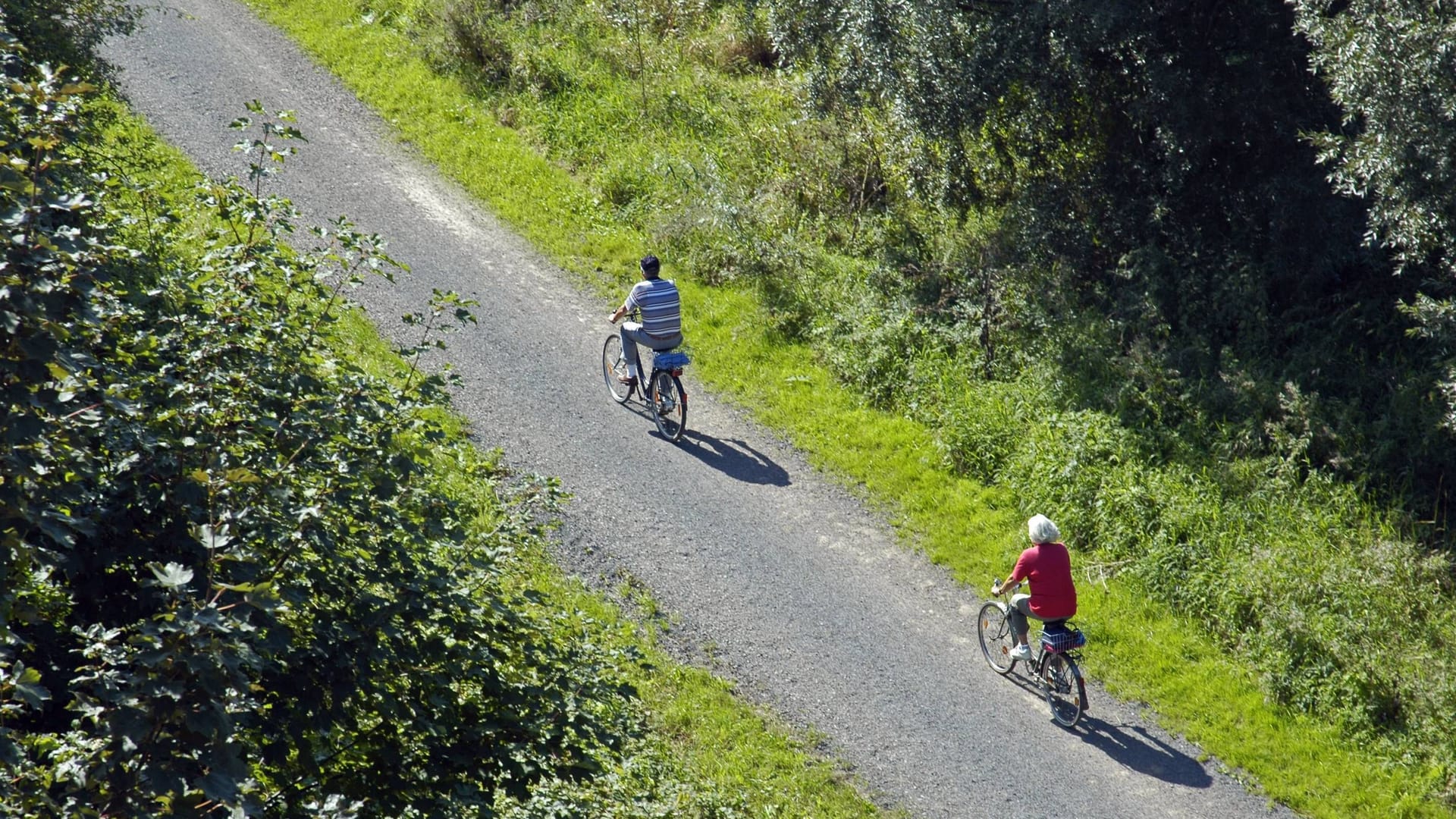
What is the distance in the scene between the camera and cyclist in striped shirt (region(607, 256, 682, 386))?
13.3 m

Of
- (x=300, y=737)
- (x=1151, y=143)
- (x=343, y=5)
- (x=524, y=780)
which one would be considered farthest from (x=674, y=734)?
(x=343, y=5)

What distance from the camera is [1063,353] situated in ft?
46.8

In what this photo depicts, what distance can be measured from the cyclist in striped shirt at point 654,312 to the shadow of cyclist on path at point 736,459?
4.00 feet

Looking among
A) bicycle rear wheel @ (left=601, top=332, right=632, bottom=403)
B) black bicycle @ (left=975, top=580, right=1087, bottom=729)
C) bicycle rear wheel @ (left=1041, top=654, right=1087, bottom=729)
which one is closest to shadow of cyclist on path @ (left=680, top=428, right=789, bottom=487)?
bicycle rear wheel @ (left=601, top=332, right=632, bottom=403)

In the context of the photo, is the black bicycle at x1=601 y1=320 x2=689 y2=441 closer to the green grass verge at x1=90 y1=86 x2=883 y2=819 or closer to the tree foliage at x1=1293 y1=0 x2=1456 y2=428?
the green grass verge at x1=90 y1=86 x2=883 y2=819

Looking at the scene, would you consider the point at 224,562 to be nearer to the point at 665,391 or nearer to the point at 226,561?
the point at 226,561

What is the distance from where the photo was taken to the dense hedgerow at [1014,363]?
10.8 metres

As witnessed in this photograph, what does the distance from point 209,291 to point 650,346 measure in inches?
308

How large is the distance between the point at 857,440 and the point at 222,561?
10171mm

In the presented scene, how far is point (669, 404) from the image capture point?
Result: 1365 cm

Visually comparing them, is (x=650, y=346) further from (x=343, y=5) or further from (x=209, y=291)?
(x=343, y=5)

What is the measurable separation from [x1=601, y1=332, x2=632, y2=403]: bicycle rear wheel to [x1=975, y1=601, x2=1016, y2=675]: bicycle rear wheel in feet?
18.4

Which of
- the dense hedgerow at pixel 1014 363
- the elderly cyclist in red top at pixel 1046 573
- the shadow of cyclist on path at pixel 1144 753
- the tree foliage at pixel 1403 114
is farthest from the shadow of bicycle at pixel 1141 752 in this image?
the tree foliage at pixel 1403 114

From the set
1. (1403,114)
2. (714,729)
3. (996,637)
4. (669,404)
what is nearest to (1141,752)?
(996,637)
